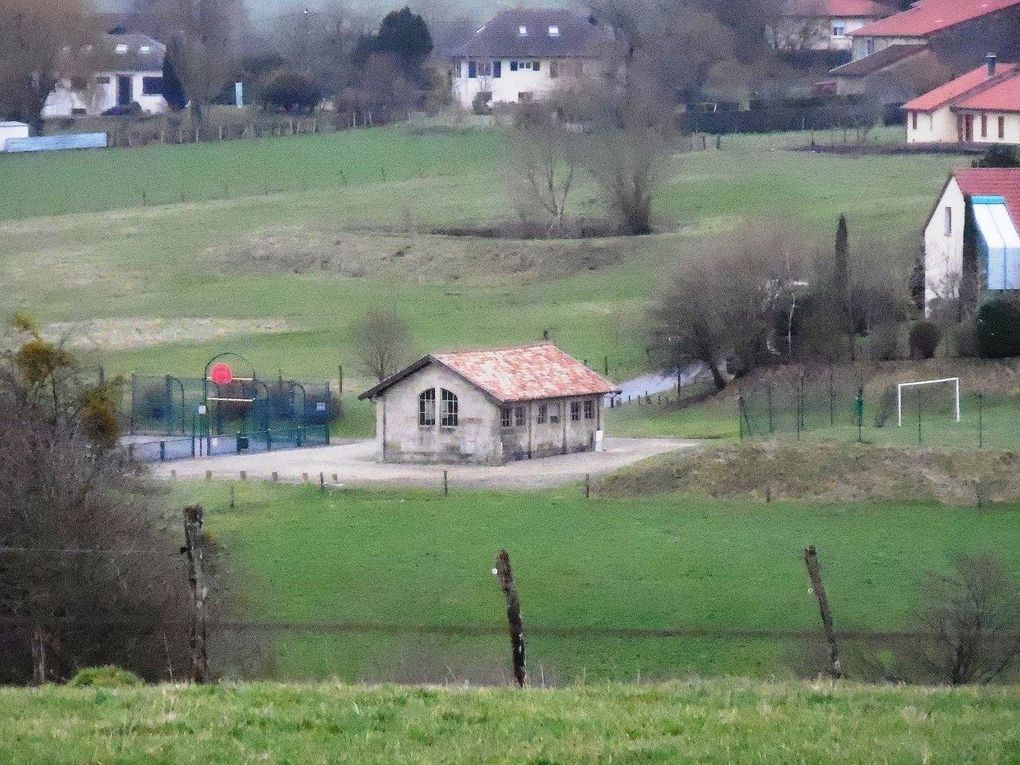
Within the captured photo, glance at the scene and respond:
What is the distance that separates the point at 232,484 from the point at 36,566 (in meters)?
17.6

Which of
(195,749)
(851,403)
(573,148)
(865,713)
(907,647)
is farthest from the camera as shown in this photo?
(573,148)

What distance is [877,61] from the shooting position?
4306 inches

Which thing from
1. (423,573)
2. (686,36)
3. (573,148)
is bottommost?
(423,573)

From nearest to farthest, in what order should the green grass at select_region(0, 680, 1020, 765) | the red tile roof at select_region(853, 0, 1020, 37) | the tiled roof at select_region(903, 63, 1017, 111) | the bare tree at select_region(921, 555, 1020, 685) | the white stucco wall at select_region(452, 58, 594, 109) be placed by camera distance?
the green grass at select_region(0, 680, 1020, 765) → the bare tree at select_region(921, 555, 1020, 685) → the tiled roof at select_region(903, 63, 1017, 111) → the red tile roof at select_region(853, 0, 1020, 37) → the white stucco wall at select_region(452, 58, 594, 109)

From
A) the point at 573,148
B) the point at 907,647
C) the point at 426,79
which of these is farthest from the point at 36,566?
the point at 426,79

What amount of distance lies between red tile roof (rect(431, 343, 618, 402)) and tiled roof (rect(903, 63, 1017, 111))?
45.6 meters

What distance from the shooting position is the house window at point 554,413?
45.4 meters

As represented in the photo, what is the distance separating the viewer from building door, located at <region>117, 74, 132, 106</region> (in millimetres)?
118562

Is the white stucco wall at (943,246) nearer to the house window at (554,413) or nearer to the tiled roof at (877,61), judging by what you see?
the house window at (554,413)

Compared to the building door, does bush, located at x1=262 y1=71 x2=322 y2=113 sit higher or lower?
lower

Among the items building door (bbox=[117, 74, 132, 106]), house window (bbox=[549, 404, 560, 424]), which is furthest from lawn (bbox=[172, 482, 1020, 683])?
building door (bbox=[117, 74, 132, 106])

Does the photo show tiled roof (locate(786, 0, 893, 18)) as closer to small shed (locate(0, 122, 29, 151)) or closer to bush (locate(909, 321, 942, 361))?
small shed (locate(0, 122, 29, 151))

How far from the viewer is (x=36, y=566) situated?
23.2 m

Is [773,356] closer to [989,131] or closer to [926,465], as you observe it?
[926,465]
